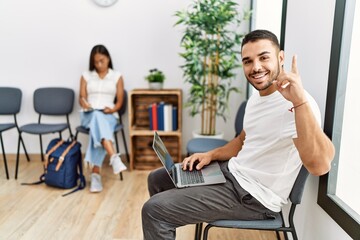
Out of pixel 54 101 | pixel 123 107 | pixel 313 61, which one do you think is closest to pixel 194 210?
pixel 313 61

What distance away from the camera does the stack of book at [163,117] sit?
322 cm

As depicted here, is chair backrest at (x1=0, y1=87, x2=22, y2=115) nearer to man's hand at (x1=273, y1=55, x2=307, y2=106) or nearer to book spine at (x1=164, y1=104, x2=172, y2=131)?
book spine at (x1=164, y1=104, x2=172, y2=131)

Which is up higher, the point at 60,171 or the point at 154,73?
the point at 154,73

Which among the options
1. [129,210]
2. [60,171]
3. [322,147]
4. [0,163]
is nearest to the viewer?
[322,147]

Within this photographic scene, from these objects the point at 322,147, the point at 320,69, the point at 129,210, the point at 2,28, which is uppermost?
the point at 2,28

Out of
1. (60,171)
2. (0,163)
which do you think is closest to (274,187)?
(60,171)

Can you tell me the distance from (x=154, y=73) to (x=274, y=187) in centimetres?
219

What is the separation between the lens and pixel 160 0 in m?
3.32

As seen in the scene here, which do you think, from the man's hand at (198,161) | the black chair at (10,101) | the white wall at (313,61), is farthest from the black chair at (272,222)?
the black chair at (10,101)

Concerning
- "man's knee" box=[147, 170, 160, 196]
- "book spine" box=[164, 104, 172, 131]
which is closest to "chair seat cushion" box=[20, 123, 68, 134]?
"book spine" box=[164, 104, 172, 131]

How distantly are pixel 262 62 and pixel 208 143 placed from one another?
1.42m

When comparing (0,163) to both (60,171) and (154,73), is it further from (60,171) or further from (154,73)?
(154,73)

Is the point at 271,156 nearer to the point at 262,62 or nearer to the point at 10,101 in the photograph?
the point at 262,62

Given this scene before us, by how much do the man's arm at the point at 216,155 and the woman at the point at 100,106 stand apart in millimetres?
1358
